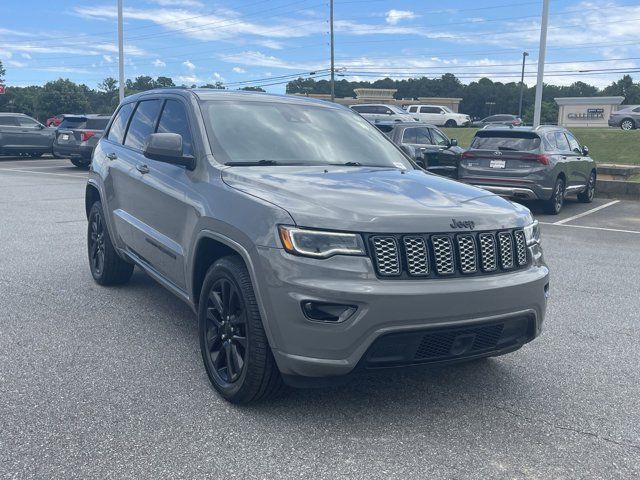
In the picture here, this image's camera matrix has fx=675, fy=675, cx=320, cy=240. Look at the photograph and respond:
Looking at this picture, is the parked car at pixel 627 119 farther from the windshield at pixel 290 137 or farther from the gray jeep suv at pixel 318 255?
the gray jeep suv at pixel 318 255

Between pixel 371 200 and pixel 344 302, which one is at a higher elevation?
pixel 371 200

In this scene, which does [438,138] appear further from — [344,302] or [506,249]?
[344,302]

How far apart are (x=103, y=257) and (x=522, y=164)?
8581 mm

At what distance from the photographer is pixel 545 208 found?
13.0m

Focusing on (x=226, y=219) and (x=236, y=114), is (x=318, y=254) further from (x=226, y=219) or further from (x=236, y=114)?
(x=236, y=114)

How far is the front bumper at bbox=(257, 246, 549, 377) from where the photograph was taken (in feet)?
10.5

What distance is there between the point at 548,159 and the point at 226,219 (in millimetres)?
A: 9900

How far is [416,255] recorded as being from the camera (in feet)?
11.0

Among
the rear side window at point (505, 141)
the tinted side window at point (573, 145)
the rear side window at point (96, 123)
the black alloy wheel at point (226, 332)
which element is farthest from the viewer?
the rear side window at point (96, 123)

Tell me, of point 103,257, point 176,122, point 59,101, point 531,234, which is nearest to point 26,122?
point 103,257

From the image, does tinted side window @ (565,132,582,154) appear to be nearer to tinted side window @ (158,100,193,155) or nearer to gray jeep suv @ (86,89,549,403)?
gray jeep suv @ (86,89,549,403)

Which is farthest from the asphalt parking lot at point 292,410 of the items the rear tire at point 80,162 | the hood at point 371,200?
the rear tire at point 80,162

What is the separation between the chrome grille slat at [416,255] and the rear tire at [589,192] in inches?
488

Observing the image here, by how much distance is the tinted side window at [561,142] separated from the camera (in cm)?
1320
